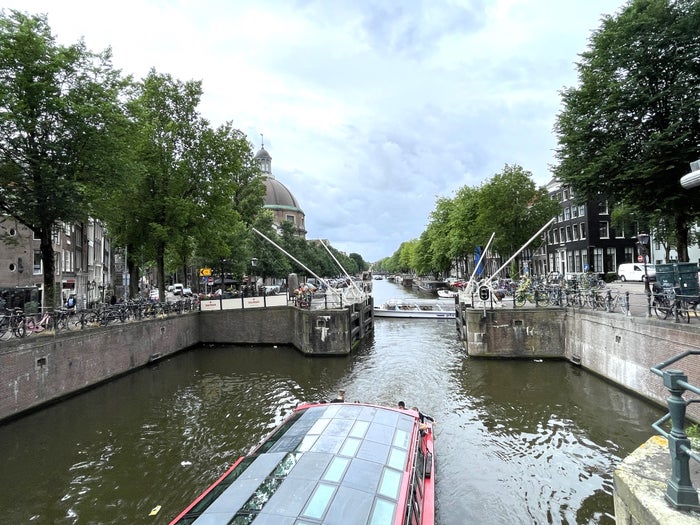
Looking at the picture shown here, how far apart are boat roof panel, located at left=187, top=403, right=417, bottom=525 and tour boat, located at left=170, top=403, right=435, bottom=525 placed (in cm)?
1

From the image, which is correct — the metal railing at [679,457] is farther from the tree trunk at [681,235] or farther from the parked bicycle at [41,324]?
the tree trunk at [681,235]

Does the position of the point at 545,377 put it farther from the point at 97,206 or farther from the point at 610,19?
the point at 97,206

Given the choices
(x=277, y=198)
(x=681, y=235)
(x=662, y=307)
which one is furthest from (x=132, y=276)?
(x=277, y=198)

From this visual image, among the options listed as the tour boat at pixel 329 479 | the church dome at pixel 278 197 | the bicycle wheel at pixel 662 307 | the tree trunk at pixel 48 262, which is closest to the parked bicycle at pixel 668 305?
the bicycle wheel at pixel 662 307

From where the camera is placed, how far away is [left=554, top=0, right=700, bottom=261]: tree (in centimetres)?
1945

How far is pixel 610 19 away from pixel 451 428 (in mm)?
22448

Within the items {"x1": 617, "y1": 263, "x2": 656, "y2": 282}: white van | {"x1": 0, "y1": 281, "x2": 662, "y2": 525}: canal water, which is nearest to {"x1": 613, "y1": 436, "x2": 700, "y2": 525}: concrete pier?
{"x1": 0, "y1": 281, "x2": 662, "y2": 525}: canal water

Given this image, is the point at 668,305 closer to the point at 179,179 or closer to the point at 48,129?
the point at 48,129

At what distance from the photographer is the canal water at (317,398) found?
9.55 metres

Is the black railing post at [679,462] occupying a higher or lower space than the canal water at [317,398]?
higher

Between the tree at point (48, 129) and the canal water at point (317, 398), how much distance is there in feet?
26.6

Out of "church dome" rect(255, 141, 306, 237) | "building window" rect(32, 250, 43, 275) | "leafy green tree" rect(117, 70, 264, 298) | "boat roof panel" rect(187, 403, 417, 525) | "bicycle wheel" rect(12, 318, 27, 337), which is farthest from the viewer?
"church dome" rect(255, 141, 306, 237)

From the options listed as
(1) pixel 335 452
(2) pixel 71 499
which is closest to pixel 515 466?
(1) pixel 335 452

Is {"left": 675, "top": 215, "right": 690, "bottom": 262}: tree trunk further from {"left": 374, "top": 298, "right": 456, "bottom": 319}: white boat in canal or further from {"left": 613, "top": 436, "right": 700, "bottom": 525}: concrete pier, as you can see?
{"left": 613, "top": 436, "right": 700, "bottom": 525}: concrete pier
